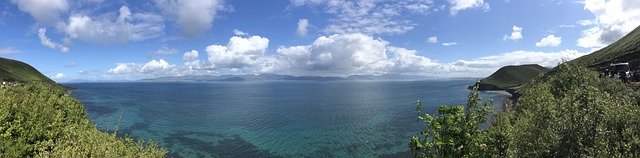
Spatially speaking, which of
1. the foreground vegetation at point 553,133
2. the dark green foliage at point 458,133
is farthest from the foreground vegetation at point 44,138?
the foreground vegetation at point 553,133

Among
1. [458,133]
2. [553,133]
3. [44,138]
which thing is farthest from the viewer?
[44,138]

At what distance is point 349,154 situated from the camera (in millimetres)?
69500

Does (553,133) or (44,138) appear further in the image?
(44,138)

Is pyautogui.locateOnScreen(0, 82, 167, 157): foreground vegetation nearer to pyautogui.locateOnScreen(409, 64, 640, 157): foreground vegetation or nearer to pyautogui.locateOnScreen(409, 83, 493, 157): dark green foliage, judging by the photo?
pyautogui.locateOnScreen(409, 83, 493, 157): dark green foliage

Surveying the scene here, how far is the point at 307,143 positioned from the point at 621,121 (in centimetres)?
6413

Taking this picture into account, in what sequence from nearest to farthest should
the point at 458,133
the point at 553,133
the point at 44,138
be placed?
the point at 458,133, the point at 553,133, the point at 44,138

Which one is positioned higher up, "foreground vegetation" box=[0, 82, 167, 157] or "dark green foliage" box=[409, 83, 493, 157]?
"dark green foliage" box=[409, 83, 493, 157]

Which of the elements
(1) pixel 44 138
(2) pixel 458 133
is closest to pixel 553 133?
(2) pixel 458 133

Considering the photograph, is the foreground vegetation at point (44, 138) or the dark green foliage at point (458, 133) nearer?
the dark green foliage at point (458, 133)

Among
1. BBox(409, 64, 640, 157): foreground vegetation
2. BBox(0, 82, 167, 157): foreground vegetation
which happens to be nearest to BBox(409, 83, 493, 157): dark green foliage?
BBox(409, 64, 640, 157): foreground vegetation

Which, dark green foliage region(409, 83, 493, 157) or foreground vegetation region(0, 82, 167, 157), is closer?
dark green foliage region(409, 83, 493, 157)

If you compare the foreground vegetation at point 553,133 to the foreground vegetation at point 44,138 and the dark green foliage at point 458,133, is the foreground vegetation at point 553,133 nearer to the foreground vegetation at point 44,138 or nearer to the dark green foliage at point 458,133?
the dark green foliage at point 458,133

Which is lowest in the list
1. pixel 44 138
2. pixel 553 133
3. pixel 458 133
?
pixel 44 138

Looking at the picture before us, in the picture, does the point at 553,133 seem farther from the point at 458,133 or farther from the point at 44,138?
the point at 44,138
